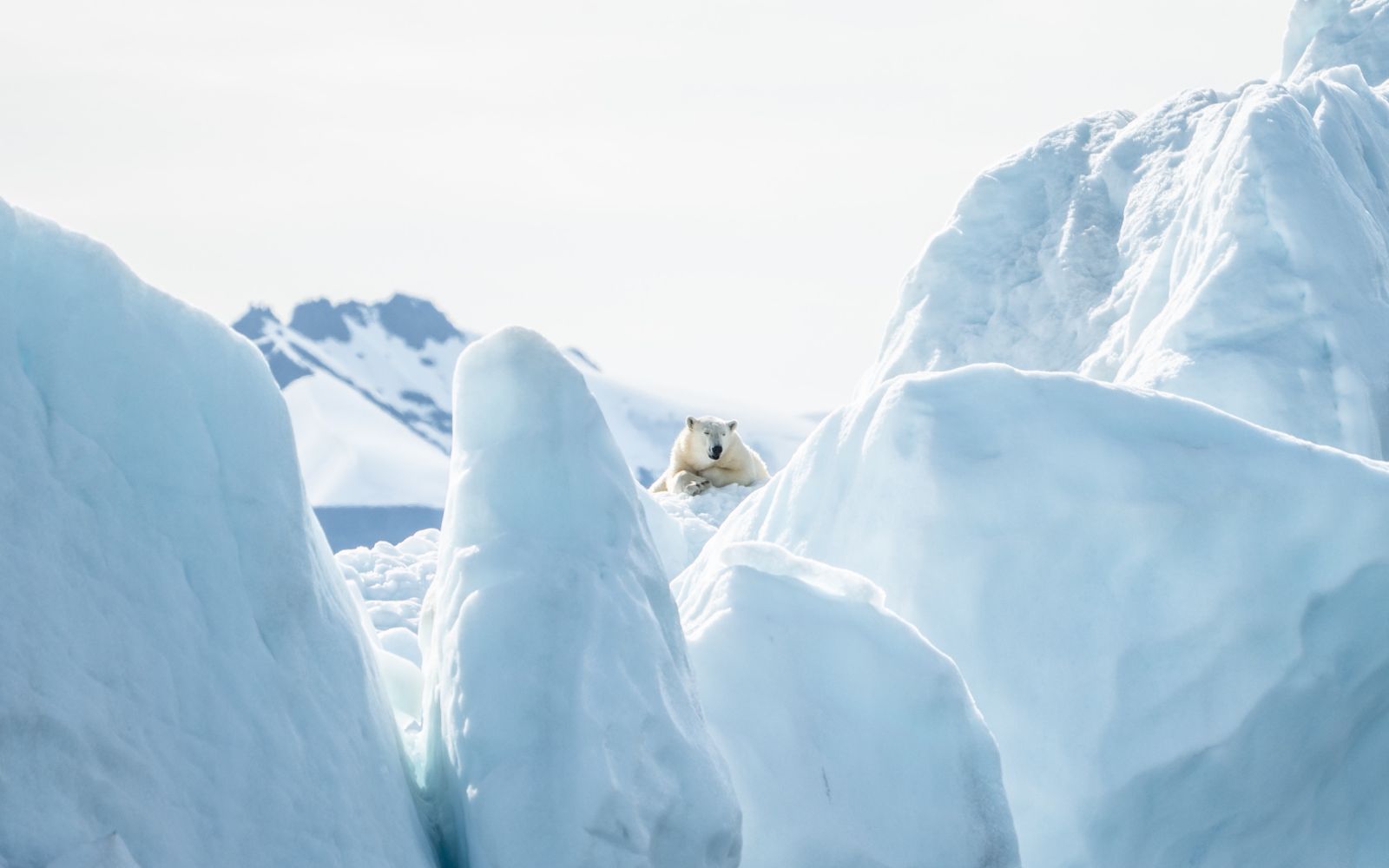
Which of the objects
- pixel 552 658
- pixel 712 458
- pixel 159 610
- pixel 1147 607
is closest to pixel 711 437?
pixel 712 458

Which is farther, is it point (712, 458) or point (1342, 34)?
point (1342, 34)

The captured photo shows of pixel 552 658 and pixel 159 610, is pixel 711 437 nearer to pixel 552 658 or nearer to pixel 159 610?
pixel 552 658

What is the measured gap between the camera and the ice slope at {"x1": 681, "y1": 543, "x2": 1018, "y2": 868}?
3834 mm

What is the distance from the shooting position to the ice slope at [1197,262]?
7465 millimetres

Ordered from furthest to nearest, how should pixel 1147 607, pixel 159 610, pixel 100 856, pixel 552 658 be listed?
1. pixel 1147 607
2. pixel 552 658
3. pixel 159 610
4. pixel 100 856

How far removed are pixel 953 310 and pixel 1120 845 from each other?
566 cm

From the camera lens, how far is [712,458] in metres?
11.2

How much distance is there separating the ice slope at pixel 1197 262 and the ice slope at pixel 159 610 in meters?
5.56

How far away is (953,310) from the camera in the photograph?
976cm

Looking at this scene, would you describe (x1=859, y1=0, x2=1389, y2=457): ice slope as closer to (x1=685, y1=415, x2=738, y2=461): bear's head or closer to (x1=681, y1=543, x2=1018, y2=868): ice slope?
(x1=685, y1=415, x2=738, y2=461): bear's head

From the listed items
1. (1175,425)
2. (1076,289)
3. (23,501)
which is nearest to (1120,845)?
(1175,425)

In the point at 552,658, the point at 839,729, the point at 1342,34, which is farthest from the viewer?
the point at 1342,34

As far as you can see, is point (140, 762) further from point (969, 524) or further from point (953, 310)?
point (953, 310)

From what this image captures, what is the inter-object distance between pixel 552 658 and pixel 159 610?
2.97 ft
